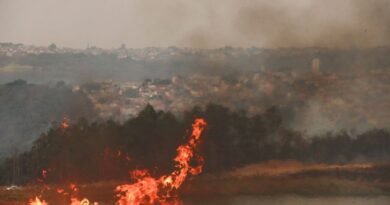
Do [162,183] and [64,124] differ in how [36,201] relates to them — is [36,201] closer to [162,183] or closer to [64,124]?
[64,124]

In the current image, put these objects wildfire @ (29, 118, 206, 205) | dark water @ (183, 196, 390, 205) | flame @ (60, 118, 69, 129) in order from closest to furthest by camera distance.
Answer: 1. dark water @ (183, 196, 390, 205)
2. wildfire @ (29, 118, 206, 205)
3. flame @ (60, 118, 69, 129)

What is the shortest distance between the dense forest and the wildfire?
5.9 inches

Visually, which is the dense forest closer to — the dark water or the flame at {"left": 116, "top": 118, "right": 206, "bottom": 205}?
the flame at {"left": 116, "top": 118, "right": 206, "bottom": 205}

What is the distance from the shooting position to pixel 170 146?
1409 cm

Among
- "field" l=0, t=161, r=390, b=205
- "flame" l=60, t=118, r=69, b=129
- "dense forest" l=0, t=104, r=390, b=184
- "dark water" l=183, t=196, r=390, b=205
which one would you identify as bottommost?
"dark water" l=183, t=196, r=390, b=205

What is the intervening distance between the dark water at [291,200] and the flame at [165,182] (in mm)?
449

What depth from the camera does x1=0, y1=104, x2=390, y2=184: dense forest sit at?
14086 millimetres

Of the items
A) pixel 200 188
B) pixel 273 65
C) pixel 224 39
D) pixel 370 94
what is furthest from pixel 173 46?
pixel 370 94

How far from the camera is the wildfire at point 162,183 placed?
14.1 meters

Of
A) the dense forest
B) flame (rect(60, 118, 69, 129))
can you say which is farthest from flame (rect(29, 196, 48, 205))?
flame (rect(60, 118, 69, 129))

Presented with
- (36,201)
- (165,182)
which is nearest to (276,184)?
(165,182)

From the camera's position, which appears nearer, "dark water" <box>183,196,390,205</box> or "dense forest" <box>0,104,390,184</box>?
"dark water" <box>183,196,390,205</box>

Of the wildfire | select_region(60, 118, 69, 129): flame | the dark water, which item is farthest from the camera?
select_region(60, 118, 69, 129): flame

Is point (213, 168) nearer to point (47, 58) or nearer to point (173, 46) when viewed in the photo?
point (173, 46)
